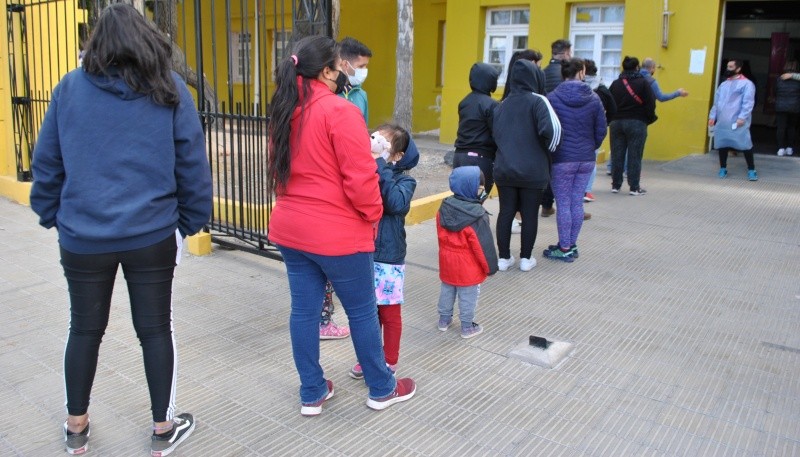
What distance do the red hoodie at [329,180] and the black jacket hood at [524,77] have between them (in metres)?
2.72

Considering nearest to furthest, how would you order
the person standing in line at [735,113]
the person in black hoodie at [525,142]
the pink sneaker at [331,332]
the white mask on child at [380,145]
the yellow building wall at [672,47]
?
the white mask on child at [380,145] < the pink sneaker at [331,332] < the person in black hoodie at [525,142] < the person standing in line at [735,113] < the yellow building wall at [672,47]

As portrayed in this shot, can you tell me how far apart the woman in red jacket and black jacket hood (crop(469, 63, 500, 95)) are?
2634 millimetres

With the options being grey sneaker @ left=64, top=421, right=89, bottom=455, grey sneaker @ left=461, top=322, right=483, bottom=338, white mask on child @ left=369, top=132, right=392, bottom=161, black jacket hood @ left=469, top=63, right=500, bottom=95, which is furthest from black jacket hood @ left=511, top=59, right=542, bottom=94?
grey sneaker @ left=64, top=421, right=89, bottom=455

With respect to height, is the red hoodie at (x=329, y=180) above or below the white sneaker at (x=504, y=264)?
above

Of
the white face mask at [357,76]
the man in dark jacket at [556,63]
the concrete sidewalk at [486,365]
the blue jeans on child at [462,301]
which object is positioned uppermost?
the man in dark jacket at [556,63]

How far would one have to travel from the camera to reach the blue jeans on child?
4293 mm

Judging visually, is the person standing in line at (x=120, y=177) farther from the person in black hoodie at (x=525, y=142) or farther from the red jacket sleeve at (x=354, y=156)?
the person in black hoodie at (x=525, y=142)

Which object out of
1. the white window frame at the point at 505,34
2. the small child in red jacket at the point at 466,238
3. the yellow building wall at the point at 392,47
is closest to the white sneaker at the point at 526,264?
the small child in red jacket at the point at 466,238

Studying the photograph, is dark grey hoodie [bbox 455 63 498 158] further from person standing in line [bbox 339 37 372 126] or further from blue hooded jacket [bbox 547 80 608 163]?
person standing in line [bbox 339 37 372 126]

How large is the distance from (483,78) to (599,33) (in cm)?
850

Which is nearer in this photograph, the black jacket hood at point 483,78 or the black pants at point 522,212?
the black jacket hood at point 483,78

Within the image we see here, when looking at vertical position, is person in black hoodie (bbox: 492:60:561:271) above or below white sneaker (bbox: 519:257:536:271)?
above

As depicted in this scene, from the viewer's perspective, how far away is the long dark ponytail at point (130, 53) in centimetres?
256

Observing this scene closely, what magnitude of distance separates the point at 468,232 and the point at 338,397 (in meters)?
1.28
